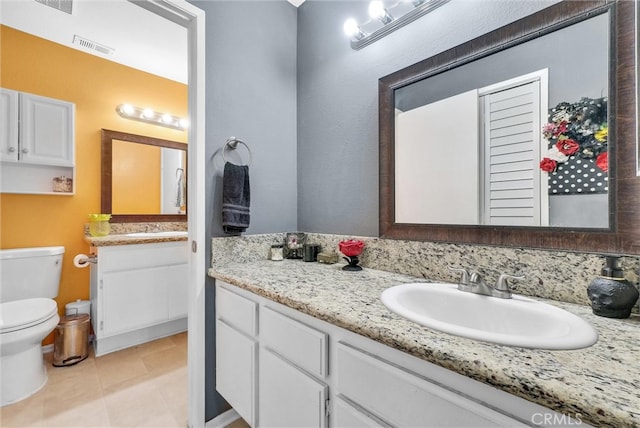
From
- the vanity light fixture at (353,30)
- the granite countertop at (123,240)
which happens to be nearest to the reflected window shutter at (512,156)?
the vanity light fixture at (353,30)

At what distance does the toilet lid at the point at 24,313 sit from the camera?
1.57 m

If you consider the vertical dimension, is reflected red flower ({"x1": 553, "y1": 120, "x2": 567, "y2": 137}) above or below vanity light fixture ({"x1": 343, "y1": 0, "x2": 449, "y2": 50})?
below

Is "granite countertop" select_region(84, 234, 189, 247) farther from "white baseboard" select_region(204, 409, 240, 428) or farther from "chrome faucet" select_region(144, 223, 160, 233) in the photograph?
"white baseboard" select_region(204, 409, 240, 428)

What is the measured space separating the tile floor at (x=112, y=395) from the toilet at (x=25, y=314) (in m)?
0.10

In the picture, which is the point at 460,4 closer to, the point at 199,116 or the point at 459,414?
the point at 199,116

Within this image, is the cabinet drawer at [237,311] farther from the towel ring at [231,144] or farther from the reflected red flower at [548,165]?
the reflected red flower at [548,165]

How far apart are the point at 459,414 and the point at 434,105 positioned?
43.7 inches

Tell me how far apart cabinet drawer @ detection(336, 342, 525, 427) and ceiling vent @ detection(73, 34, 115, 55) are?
302 centimetres

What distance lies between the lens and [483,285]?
931 mm

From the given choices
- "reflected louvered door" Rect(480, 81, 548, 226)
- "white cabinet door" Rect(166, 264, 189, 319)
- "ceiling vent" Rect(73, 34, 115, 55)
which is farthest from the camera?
"white cabinet door" Rect(166, 264, 189, 319)

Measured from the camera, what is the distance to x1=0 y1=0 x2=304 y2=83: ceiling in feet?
6.25

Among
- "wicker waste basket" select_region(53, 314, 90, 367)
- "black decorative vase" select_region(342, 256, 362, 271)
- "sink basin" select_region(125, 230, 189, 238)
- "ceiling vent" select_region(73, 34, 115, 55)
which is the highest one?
"ceiling vent" select_region(73, 34, 115, 55)

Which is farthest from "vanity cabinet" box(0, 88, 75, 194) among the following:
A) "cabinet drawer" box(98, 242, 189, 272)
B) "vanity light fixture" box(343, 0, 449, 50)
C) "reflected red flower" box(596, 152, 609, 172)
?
"reflected red flower" box(596, 152, 609, 172)

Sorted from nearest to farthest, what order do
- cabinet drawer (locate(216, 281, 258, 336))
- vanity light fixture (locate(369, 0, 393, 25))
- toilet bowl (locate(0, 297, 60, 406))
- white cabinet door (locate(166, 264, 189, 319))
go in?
cabinet drawer (locate(216, 281, 258, 336)), vanity light fixture (locate(369, 0, 393, 25)), toilet bowl (locate(0, 297, 60, 406)), white cabinet door (locate(166, 264, 189, 319))
